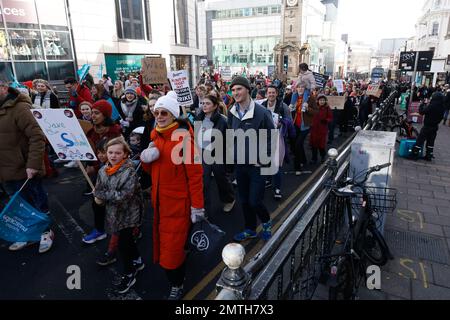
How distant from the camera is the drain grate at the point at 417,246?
413 centimetres

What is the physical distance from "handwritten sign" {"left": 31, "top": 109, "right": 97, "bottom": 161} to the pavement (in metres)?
3.38

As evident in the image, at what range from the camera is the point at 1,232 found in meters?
4.23

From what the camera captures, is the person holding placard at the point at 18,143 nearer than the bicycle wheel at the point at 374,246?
No

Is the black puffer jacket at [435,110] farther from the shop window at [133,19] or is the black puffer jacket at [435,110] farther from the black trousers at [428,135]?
the shop window at [133,19]

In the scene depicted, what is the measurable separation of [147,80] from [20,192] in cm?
512

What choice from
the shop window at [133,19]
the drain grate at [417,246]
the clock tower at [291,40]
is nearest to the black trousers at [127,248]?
the drain grate at [417,246]

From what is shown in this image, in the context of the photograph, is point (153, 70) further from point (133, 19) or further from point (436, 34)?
point (436, 34)

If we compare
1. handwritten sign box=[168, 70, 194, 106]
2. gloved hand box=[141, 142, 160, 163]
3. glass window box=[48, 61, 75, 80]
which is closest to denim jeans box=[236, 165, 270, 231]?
gloved hand box=[141, 142, 160, 163]

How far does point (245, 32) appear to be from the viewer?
255 ft

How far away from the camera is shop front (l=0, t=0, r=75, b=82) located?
13742 millimetres

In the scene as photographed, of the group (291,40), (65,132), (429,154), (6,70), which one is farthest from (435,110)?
(291,40)

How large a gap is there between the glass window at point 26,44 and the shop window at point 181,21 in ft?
41.9

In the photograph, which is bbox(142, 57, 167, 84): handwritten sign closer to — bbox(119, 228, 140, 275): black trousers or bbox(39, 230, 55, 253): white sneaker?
bbox(39, 230, 55, 253): white sneaker
